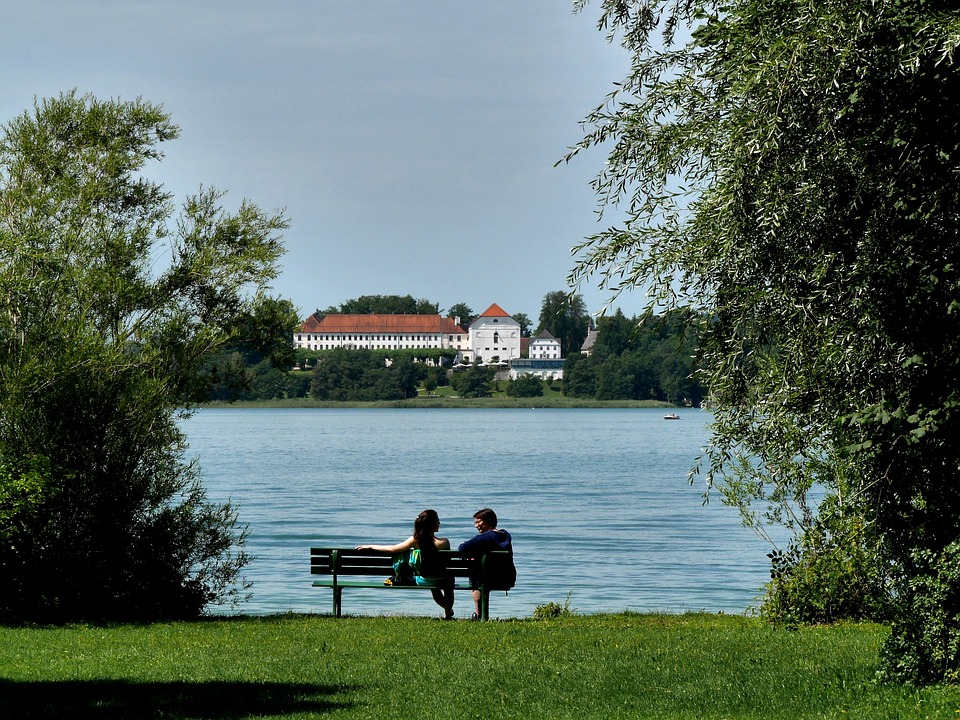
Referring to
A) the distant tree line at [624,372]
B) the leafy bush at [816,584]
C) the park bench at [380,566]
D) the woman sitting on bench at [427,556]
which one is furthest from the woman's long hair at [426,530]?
the distant tree line at [624,372]

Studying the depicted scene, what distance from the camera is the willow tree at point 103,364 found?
597 inches

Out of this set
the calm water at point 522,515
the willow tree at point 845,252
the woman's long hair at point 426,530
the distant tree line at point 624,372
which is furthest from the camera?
the distant tree line at point 624,372

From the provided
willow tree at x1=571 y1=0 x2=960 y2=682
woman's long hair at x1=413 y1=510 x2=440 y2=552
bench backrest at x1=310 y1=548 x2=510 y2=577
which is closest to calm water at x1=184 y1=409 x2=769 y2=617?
woman's long hair at x1=413 y1=510 x2=440 y2=552

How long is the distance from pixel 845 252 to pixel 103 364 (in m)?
10.0

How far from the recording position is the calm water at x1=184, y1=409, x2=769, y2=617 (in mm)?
25156

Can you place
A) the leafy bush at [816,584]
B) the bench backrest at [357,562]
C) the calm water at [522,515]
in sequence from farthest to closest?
the calm water at [522,515] < the bench backrest at [357,562] < the leafy bush at [816,584]

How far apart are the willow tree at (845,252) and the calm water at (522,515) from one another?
28.0 feet

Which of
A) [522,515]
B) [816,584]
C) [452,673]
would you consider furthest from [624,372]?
[452,673]

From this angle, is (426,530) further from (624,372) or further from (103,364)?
(624,372)

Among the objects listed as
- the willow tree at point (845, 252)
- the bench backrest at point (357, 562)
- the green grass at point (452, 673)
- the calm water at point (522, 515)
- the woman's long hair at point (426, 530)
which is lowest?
the calm water at point (522, 515)

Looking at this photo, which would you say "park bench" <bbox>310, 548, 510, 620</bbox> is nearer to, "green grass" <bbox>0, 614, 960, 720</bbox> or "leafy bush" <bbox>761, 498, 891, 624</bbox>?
"green grass" <bbox>0, 614, 960, 720</bbox>

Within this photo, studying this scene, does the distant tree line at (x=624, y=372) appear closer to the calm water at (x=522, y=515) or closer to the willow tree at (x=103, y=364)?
the calm water at (x=522, y=515)

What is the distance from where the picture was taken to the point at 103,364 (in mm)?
15750

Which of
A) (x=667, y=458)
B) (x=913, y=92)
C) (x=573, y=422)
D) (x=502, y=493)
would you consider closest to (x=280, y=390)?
(x=573, y=422)
